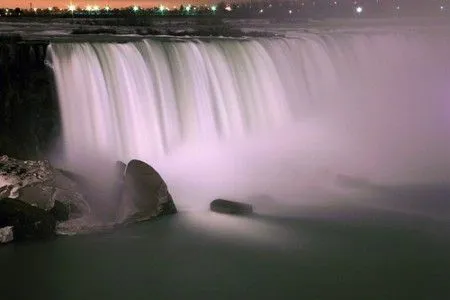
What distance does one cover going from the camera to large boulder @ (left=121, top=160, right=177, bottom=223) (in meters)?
10.1

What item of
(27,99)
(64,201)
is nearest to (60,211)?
(64,201)

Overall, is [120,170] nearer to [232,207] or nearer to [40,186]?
[40,186]

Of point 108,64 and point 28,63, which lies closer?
point 28,63

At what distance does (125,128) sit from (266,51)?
6.88m

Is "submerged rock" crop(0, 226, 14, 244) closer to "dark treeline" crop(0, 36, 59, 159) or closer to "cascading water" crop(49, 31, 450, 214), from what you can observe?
"dark treeline" crop(0, 36, 59, 159)

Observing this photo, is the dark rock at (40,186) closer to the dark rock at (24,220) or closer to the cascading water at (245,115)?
the dark rock at (24,220)

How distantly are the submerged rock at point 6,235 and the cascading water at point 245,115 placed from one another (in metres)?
4.23

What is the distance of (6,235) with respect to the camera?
29.0 feet

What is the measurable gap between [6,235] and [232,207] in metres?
4.09

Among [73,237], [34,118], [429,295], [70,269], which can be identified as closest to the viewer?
[429,295]

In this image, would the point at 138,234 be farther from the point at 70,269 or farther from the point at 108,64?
the point at 108,64

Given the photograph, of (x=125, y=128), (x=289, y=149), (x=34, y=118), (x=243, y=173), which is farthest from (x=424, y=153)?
(x=34, y=118)

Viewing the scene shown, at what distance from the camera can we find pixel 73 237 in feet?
30.4

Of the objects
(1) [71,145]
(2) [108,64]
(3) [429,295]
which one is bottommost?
(3) [429,295]
